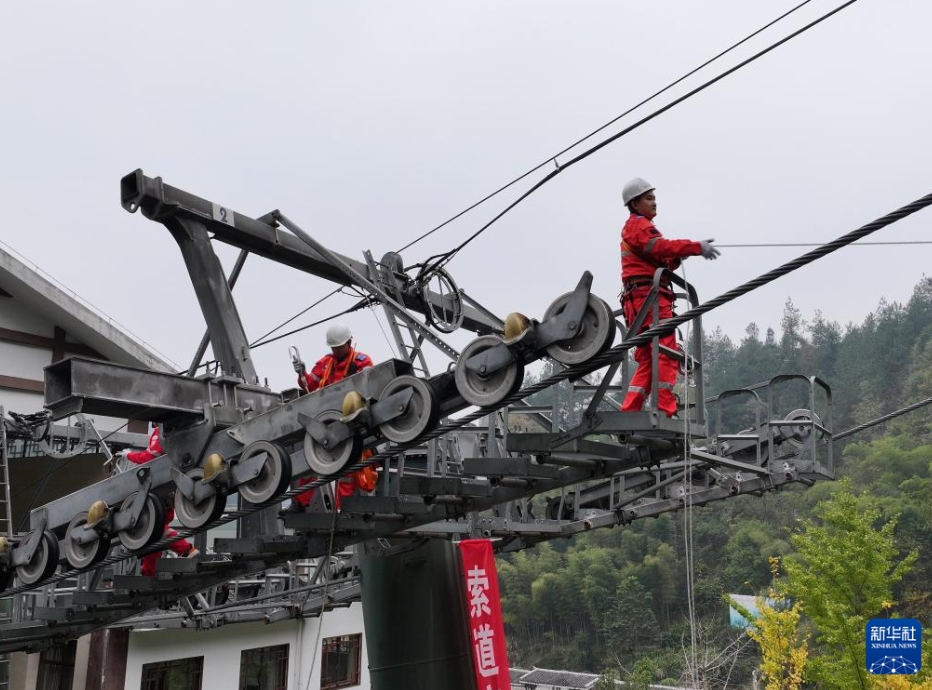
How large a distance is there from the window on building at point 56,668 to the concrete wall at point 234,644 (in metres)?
1.04

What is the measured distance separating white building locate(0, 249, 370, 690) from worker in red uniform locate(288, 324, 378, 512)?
22.2ft

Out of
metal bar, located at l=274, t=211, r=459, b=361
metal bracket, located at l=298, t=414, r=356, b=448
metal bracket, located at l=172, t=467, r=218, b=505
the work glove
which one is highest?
metal bar, located at l=274, t=211, r=459, b=361

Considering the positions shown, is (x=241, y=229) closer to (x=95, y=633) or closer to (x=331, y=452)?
(x=331, y=452)

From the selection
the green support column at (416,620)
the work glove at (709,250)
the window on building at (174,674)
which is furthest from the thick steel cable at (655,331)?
the window on building at (174,674)

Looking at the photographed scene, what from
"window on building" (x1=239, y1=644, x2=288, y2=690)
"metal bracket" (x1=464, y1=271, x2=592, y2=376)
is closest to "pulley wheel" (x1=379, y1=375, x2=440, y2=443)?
"metal bracket" (x1=464, y1=271, x2=592, y2=376)

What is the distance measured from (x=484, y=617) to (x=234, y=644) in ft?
32.4

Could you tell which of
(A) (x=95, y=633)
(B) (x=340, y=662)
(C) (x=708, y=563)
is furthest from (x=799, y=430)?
(C) (x=708, y=563)

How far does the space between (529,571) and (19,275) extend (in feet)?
246

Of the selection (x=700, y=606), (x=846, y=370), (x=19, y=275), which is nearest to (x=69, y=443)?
(x=19, y=275)

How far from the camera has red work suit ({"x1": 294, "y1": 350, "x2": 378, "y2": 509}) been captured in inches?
356

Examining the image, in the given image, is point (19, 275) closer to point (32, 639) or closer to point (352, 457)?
point (32, 639)

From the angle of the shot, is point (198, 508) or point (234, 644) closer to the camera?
point (198, 508)

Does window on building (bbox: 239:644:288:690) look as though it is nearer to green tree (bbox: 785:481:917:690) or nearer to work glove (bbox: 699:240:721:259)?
green tree (bbox: 785:481:917:690)

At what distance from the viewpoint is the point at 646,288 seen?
6.71 meters
